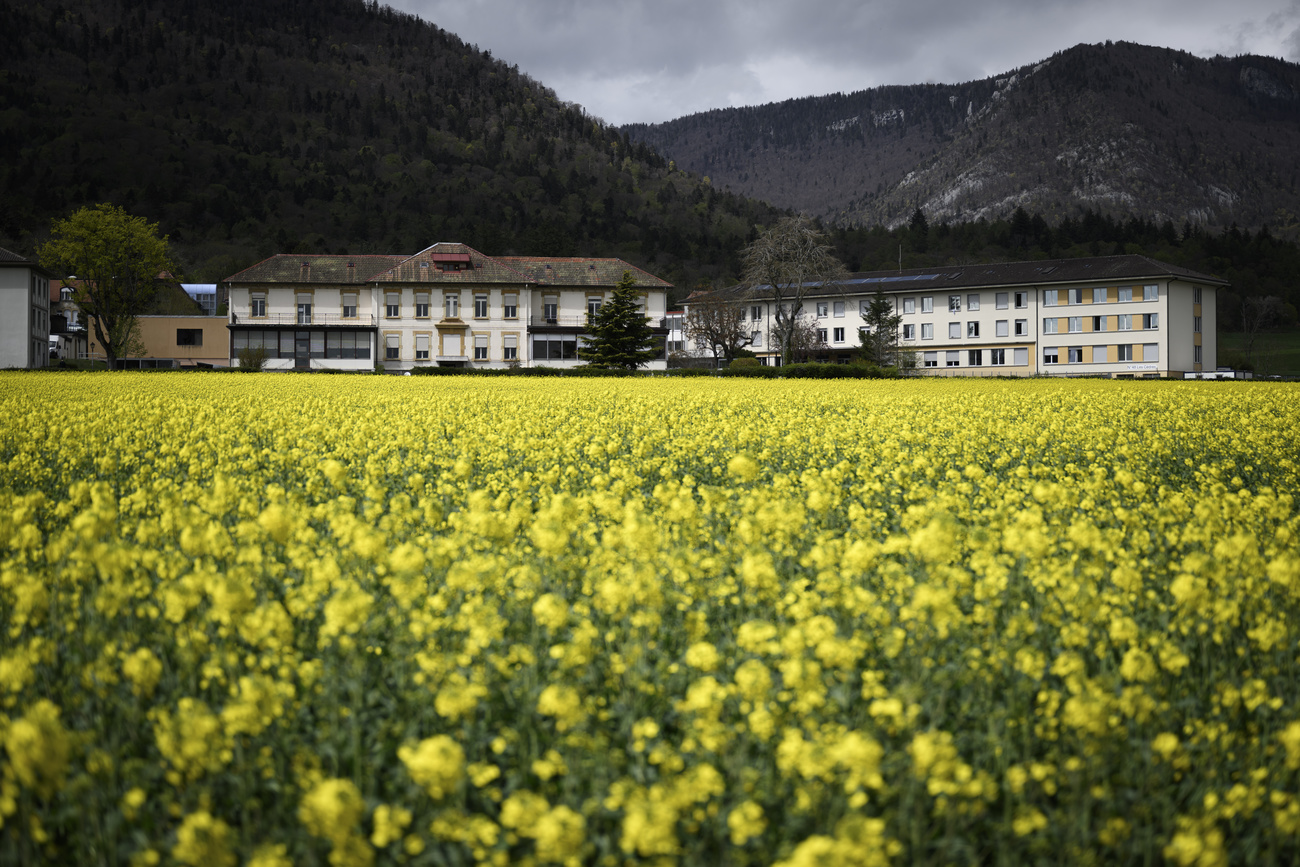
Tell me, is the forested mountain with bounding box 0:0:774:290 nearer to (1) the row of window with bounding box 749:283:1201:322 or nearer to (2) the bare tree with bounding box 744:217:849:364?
(1) the row of window with bounding box 749:283:1201:322

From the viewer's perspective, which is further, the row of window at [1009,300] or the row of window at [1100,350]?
the row of window at [1009,300]

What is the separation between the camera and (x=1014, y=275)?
75.2 m

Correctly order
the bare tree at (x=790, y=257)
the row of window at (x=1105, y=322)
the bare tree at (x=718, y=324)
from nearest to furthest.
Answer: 1. the bare tree at (x=790, y=257)
2. the row of window at (x=1105, y=322)
3. the bare tree at (x=718, y=324)

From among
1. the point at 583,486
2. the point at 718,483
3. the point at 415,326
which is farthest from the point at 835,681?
the point at 415,326

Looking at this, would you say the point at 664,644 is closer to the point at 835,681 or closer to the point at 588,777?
the point at 835,681

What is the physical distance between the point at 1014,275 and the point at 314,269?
64.0 meters

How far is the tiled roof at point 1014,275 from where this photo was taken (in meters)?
69.0

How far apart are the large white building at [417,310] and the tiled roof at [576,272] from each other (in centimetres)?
12

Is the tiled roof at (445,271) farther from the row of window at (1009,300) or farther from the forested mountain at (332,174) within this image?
the forested mountain at (332,174)

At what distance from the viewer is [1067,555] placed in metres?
5.80

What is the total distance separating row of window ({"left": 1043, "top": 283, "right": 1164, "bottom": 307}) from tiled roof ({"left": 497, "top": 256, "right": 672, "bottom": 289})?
36.0 metres

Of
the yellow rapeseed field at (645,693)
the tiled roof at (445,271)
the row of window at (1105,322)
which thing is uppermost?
the tiled roof at (445,271)

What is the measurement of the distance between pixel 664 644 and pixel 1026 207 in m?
210

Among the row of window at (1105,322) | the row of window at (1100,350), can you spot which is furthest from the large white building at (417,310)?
the row of window at (1100,350)
